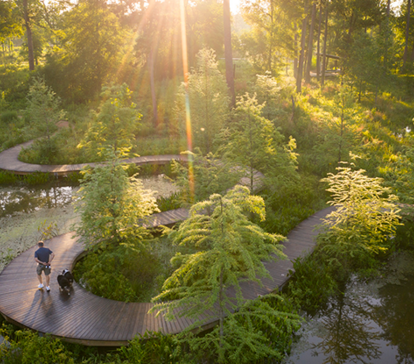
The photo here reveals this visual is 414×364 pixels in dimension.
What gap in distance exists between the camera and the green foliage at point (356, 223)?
9.35 meters

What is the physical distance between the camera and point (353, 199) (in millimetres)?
Answer: 9695

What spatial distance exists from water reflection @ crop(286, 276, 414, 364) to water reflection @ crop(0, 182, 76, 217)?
12.7 meters

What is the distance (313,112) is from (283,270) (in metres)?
17.6

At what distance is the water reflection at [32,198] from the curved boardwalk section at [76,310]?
18.1ft

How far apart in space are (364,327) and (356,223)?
3082 millimetres

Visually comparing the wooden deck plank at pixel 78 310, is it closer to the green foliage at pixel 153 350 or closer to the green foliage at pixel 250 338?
the green foliage at pixel 153 350

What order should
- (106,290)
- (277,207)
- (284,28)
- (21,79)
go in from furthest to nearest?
(21,79)
(284,28)
(277,207)
(106,290)

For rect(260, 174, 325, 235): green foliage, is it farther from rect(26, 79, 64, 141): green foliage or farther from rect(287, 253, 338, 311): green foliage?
rect(26, 79, 64, 141): green foliage

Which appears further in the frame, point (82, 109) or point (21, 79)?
point (21, 79)

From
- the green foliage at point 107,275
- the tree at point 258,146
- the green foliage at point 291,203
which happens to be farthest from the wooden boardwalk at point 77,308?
the tree at point 258,146

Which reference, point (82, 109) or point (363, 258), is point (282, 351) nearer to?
point (363, 258)

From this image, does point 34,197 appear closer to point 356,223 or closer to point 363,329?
point 356,223

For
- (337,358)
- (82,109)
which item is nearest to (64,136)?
(82,109)

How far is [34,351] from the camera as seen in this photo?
21.5ft
